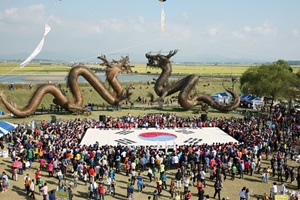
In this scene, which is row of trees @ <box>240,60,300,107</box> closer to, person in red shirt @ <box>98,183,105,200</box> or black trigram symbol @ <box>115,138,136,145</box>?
black trigram symbol @ <box>115,138,136,145</box>

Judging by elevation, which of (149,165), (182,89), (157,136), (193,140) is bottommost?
(149,165)

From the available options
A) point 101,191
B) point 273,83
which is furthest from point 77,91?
point 273,83

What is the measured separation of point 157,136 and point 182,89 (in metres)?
11.9

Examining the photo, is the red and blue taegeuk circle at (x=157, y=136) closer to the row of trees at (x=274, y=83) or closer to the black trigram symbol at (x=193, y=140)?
the black trigram symbol at (x=193, y=140)

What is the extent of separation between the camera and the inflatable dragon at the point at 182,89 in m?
38.1

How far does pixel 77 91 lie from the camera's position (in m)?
36.2

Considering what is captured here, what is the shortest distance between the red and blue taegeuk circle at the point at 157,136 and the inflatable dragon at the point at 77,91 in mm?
10577

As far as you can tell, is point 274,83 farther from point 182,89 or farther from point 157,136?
point 157,136

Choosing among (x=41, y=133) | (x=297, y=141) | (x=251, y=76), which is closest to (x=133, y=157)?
(x=41, y=133)

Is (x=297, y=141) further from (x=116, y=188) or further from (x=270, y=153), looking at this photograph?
(x=116, y=188)

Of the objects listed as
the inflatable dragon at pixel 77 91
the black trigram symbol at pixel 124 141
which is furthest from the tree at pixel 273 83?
the black trigram symbol at pixel 124 141

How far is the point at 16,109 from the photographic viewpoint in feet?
107

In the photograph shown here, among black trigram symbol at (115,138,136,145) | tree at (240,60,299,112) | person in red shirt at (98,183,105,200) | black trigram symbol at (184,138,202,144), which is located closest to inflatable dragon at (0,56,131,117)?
black trigram symbol at (115,138,136,145)

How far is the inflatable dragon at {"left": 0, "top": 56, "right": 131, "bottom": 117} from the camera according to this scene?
33.2 meters
